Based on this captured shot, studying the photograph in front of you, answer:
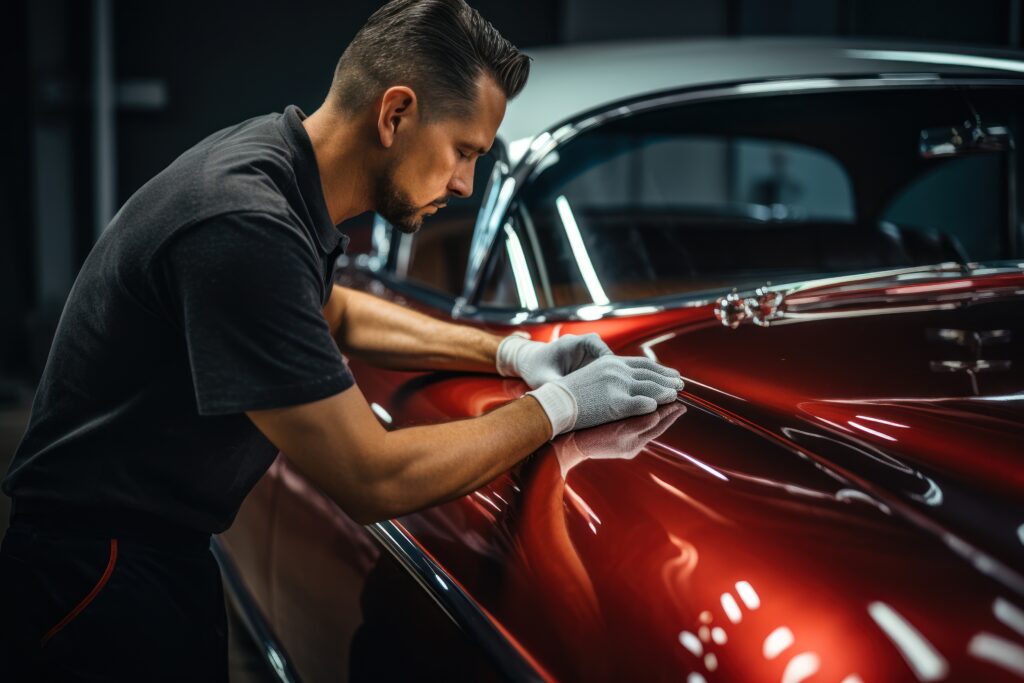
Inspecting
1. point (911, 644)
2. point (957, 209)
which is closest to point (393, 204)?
point (911, 644)

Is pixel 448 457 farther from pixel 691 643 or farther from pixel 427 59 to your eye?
pixel 427 59

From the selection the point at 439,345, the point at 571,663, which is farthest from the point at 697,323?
the point at 571,663

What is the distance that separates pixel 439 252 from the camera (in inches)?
108

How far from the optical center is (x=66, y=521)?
133 centimetres

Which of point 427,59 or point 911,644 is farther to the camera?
point 427,59

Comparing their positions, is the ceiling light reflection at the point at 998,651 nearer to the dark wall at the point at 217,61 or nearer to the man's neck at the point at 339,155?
the man's neck at the point at 339,155

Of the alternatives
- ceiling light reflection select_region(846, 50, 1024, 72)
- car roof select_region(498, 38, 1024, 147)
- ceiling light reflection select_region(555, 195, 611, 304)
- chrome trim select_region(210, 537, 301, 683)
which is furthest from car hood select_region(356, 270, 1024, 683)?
ceiling light reflection select_region(846, 50, 1024, 72)

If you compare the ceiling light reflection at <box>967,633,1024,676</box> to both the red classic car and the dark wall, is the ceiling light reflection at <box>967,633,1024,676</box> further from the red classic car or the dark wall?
the dark wall

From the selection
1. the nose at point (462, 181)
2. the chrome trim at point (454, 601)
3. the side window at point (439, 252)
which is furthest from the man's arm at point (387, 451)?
the side window at point (439, 252)

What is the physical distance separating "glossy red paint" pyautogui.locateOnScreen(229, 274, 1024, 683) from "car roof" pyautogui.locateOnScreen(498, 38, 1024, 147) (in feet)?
2.39

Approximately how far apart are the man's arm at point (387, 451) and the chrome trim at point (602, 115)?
702 millimetres

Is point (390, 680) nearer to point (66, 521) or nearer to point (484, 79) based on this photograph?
point (66, 521)

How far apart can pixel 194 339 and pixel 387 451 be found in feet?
0.85

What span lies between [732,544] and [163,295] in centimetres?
73
